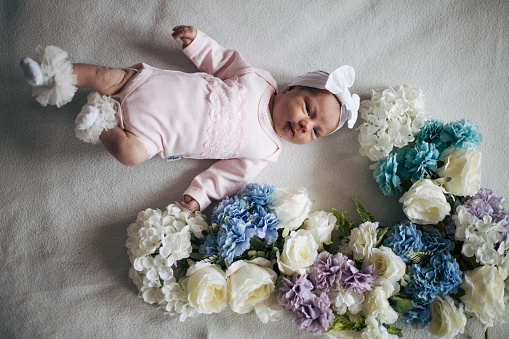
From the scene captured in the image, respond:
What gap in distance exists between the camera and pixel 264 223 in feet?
4.05

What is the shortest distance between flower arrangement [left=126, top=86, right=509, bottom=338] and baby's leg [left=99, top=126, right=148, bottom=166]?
0.22 metres

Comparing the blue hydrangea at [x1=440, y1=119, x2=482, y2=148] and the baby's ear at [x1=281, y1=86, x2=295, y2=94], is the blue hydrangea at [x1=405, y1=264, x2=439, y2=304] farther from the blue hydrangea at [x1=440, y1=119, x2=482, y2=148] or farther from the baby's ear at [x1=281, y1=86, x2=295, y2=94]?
the baby's ear at [x1=281, y1=86, x2=295, y2=94]

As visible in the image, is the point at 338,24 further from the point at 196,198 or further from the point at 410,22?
the point at 196,198

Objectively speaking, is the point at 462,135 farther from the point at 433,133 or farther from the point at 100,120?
the point at 100,120

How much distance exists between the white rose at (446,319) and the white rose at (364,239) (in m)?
0.30

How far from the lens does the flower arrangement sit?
1.21m

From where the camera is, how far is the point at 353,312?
1.25 meters

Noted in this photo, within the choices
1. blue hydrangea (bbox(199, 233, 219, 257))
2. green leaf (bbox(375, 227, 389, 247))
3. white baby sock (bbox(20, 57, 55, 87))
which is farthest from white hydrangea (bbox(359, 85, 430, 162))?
white baby sock (bbox(20, 57, 55, 87))

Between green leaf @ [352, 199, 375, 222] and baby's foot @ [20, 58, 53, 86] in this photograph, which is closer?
baby's foot @ [20, 58, 53, 86]

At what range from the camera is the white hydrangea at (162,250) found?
1.22 metres

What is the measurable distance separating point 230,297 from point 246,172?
440 millimetres

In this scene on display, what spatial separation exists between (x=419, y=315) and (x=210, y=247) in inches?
29.9

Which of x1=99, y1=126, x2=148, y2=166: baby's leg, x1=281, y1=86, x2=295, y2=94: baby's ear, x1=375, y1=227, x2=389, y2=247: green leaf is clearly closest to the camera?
x1=99, y1=126, x2=148, y2=166: baby's leg

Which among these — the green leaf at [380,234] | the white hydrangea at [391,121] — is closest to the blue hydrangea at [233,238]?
the green leaf at [380,234]
